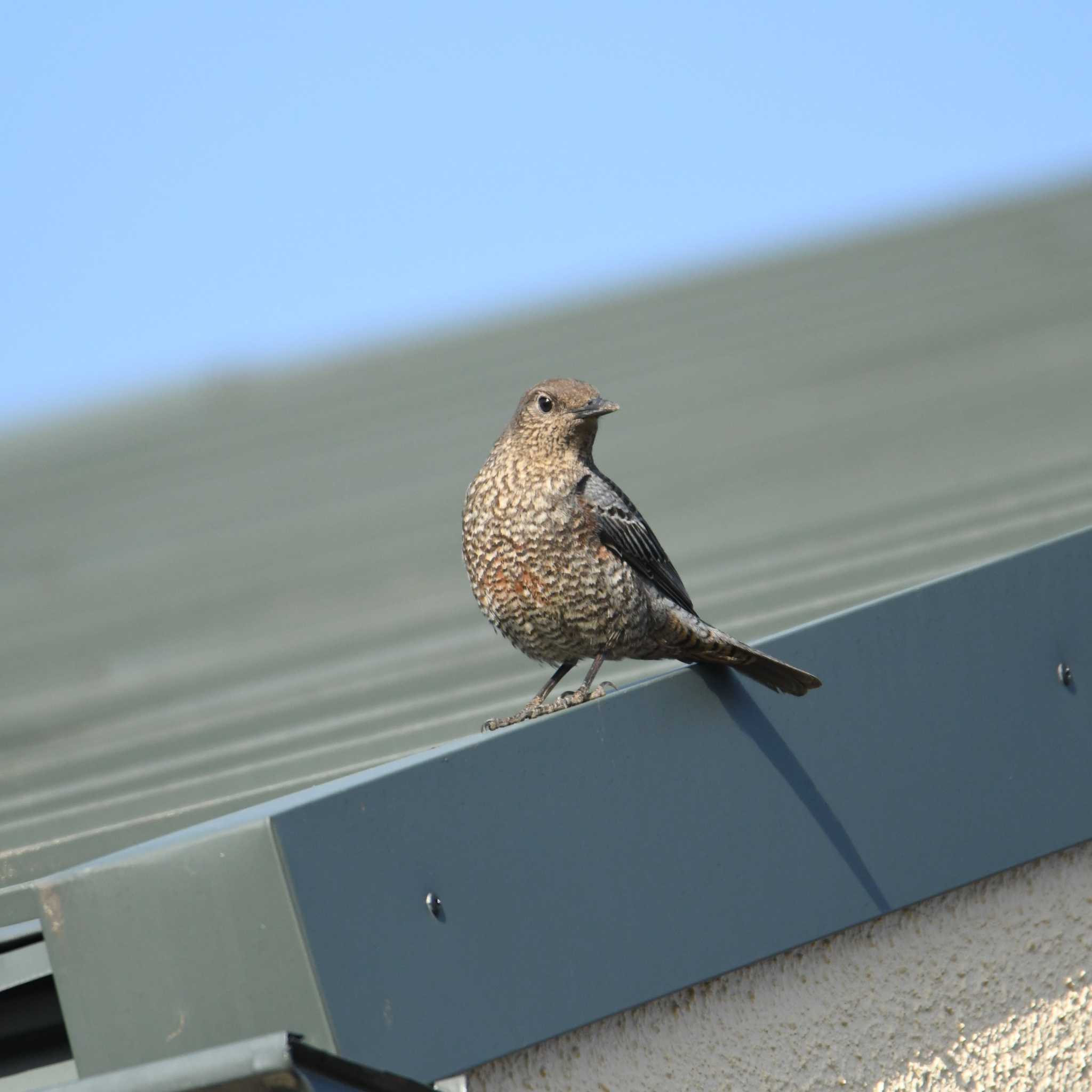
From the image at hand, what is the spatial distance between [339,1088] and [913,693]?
54.1 inches

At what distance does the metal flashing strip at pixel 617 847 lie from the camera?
1983 mm

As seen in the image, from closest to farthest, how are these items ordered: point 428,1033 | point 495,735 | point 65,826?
point 428,1033
point 495,735
point 65,826

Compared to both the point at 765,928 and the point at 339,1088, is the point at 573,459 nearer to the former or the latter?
the point at 765,928

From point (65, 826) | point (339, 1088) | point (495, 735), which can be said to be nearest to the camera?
point (339, 1088)

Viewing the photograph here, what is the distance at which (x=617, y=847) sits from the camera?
2.41 m

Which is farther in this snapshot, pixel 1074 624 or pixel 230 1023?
pixel 1074 624

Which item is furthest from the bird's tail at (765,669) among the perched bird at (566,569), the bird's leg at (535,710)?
the perched bird at (566,569)

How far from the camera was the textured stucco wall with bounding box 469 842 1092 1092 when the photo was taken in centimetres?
247

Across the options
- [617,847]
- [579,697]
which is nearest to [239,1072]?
[617,847]

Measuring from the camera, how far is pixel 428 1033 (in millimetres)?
2070

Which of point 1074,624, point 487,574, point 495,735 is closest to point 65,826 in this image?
point 487,574

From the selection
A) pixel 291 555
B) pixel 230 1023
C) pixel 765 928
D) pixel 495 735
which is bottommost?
pixel 765 928

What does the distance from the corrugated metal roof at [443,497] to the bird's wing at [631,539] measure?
469 mm

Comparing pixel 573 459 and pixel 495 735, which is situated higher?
pixel 573 459
